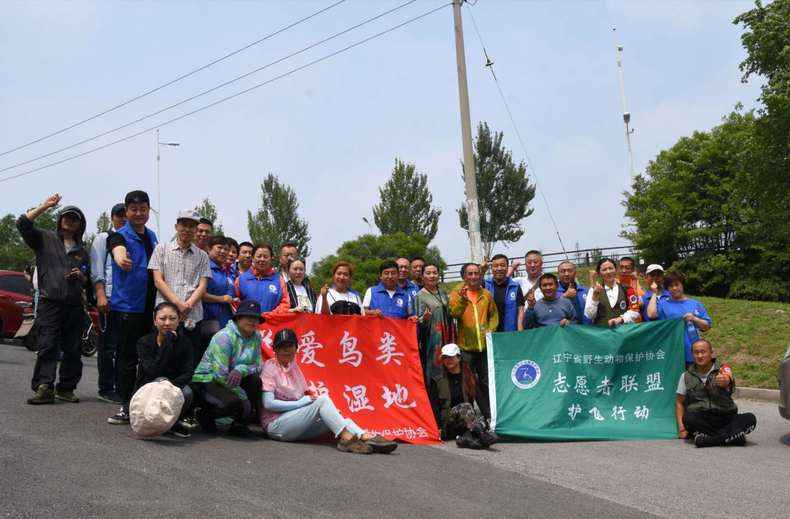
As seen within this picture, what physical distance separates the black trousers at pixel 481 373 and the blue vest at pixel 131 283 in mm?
3501

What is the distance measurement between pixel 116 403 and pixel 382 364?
278cm

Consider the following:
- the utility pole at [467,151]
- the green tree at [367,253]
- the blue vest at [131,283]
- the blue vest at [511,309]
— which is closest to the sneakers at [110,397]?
the blue vest at [131,283]

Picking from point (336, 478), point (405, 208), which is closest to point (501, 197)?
point (405, 208)

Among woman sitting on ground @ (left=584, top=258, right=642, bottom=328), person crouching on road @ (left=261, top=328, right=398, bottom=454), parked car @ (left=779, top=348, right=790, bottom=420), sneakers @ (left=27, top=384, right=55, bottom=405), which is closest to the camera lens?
person crouching on road @ (left=261, top=328, right=398, bottom=454)

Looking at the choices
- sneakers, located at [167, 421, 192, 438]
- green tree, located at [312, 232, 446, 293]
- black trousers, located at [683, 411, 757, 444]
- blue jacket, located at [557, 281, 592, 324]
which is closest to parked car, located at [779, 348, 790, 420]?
black trousers, located at [683, 411, 757, 444]

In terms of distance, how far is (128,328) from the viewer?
6598 millimetres

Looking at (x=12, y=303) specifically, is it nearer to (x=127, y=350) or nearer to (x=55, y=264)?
(x=55, y=264)

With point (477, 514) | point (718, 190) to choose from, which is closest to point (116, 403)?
point (477, 514)

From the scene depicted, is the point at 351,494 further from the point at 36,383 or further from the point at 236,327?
the point at 36,383

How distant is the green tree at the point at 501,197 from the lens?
43.7m

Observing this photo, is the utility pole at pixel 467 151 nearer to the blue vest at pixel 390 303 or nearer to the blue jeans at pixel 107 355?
the blue vest at pixel 390 303

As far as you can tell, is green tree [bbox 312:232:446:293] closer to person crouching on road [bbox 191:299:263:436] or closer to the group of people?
the group of people

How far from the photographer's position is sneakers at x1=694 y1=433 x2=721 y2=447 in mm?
7359

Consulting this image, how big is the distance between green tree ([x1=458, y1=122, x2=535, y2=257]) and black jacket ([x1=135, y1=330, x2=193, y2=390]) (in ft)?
124
